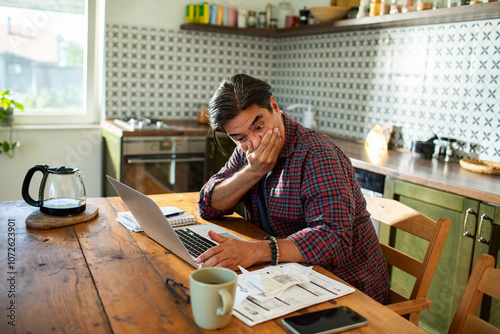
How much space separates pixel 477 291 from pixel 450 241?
123 centimetres

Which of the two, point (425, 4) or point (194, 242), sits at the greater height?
point (425, 4)

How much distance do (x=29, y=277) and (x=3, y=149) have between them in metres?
2.77

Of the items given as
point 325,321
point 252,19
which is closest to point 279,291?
point 325,321

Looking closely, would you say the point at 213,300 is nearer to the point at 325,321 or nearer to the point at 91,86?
the point at 325,321

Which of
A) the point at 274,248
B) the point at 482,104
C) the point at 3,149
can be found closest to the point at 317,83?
the point at 482,104

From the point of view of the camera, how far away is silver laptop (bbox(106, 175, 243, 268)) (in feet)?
4.16

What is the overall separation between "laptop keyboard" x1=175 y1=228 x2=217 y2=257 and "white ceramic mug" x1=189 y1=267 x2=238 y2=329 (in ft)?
1.29

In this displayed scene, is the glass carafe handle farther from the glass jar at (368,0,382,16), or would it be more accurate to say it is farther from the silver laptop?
the glass jar at (368,0,382,16)

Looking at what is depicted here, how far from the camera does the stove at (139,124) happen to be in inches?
141

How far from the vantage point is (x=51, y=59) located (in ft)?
12.8

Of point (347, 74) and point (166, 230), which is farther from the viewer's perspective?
point (347, 74)

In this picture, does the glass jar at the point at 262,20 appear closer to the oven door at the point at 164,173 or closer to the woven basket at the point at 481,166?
the oven door at the point at 164,173

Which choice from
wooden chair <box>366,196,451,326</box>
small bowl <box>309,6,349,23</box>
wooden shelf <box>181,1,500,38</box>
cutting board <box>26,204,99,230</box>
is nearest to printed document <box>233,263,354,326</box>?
wooden chair <box>366,196,451,326</box>

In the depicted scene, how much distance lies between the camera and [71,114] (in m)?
4.02
